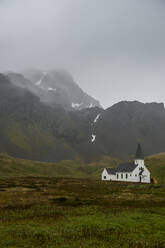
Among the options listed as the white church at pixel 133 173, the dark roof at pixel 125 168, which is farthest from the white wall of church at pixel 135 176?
the dark roof at pixel 125 168

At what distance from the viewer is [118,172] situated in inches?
4774

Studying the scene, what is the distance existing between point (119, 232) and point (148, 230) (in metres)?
2.65

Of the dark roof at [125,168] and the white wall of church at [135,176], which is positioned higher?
the dark roof at [125,168]

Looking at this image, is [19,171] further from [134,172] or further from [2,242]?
[2,242]

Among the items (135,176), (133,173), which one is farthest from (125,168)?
(135,176)

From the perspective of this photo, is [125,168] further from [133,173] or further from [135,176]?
[135,176]

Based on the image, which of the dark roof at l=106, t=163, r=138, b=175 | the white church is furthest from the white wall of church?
the dark roof at l=106, t=163, r=138, b=175

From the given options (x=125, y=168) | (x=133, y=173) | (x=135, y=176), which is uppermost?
(x=125, y=168)

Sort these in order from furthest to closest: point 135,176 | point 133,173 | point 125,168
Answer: point 125,168 → point 133,173 → point 135,176

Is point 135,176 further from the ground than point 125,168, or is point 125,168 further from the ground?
point 125,168

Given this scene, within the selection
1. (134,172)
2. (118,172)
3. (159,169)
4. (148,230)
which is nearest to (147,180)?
(134,172)

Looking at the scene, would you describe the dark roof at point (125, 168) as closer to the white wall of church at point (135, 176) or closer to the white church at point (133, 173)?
the white church at point (133, 173)

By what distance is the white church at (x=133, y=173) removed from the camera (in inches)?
4350

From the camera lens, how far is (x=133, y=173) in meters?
112
